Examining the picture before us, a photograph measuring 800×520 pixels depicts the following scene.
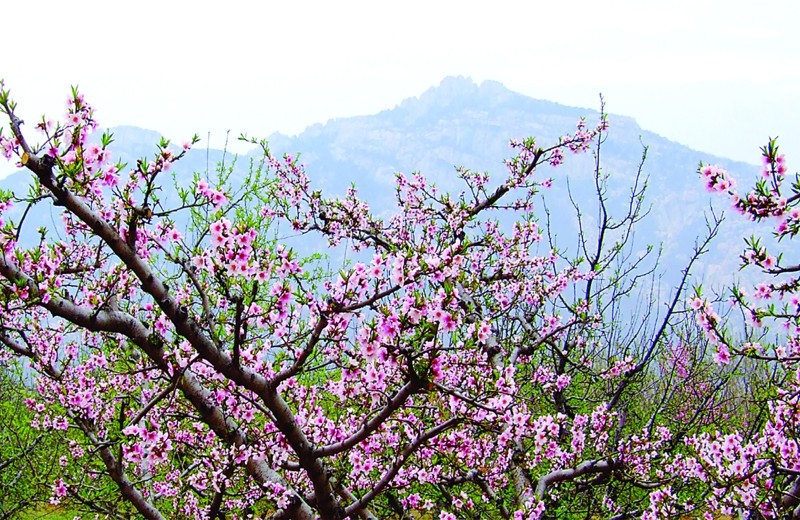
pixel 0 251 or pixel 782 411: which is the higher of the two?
pixel 0 251

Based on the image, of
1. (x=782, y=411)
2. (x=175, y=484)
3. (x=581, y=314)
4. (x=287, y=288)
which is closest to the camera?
(x=287, y=288)

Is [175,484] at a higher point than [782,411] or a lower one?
lower

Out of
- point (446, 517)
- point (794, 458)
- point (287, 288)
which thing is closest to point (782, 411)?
point (794, 458)

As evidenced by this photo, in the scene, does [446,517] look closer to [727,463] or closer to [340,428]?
[340,428]

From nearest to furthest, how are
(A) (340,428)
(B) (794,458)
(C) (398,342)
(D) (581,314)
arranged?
(C) (398,342), (B) (794,458), (A) (340,428), (D) (581,314)

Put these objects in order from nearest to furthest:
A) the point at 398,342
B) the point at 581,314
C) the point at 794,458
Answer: the point at 398,342 → the point at 794,458 → the point at 581,314

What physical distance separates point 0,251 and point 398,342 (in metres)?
2.31

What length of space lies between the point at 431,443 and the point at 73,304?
3091 millimetres

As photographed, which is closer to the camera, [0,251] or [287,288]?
[0,251]

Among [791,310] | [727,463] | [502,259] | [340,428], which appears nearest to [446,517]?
[340,428]

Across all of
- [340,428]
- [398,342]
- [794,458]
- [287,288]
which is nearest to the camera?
[398,342]

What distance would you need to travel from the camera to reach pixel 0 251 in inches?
133

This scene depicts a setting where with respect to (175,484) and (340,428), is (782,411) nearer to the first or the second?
(340,428)

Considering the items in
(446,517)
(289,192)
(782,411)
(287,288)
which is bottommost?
(446,517)
